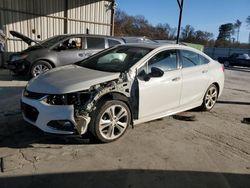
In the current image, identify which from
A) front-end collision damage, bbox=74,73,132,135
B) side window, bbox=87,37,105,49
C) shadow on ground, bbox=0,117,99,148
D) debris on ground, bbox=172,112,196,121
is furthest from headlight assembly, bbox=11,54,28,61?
front-end collision damage, bbox=74,73,132,135

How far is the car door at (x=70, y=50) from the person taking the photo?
396 inches

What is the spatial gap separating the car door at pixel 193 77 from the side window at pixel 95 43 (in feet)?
16.6

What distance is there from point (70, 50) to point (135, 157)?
676cm

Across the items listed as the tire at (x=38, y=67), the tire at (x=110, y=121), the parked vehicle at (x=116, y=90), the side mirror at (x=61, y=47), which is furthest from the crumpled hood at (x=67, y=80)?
the side mirror at (x=61, y=47)

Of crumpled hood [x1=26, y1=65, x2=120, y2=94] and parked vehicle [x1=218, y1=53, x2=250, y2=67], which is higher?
crumpled hood [x1=26, y1=65, x2=120, y2=94]

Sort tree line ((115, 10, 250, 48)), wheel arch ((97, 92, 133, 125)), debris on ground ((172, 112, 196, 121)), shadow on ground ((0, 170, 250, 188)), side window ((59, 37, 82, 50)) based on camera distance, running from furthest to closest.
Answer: tree line ((115, 10, 250, 48)) < side window ((59, 37, 82, 50)) < debris on ground ((172, 112, 196, 121)) < wheel arch ((97, 92, 133, 125)) < shadow on ground ((0, 170, 250, 188))

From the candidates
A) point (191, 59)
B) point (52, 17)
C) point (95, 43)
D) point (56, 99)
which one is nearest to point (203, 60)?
point (191, 59)

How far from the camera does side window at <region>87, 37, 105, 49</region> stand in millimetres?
10625

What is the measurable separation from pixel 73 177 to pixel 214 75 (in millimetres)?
4363

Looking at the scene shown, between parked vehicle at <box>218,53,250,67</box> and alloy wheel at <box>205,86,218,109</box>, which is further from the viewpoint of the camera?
parked vehicle at <box>218,53,250,67</box>

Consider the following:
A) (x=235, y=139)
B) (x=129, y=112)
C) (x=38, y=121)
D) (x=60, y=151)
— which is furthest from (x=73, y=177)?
(x=235, y=139)

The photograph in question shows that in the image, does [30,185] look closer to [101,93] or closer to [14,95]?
[101,93]

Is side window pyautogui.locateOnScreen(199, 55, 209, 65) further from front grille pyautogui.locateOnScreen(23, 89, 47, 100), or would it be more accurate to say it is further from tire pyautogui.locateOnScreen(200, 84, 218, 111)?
front grille pyautogui.locateOnScreen(23, 89, 47, 100)

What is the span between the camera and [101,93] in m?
4.48
